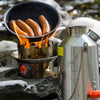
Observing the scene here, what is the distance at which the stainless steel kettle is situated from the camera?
2.40 metres

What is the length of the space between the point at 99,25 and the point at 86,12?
28.9ft

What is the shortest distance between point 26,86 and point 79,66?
0.82 meters

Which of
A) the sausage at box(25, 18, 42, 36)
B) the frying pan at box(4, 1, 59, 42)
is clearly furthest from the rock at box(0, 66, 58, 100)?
the frying pan at box(4, 1, 59, 42)

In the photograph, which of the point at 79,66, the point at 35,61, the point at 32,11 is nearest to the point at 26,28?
the point at 35,61

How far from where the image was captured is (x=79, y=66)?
7.89 ft

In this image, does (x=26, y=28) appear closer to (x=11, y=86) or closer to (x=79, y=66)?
(x=11, y=86)

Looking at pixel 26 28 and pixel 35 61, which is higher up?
pixel 26 28

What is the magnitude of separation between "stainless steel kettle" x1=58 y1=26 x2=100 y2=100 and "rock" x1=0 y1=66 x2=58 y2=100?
1.55 ft

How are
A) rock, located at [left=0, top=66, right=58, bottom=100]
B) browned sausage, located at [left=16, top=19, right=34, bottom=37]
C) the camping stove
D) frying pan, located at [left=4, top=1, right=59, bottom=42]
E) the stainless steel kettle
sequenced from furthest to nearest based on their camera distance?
frying pan, located at [left=4, top=1, right=59, bottom=42]
browned sausage, located at [left=16, top=19, right=34, bottom=37]
the camping stove
rock, located at [left=0, top=66, right=58, bottom=100]
the stainless steel kettle

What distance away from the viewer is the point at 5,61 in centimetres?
410

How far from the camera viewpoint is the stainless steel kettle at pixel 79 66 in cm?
240

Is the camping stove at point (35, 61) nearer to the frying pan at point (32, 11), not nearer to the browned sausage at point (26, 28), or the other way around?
the browned sausage at point (26, 28)

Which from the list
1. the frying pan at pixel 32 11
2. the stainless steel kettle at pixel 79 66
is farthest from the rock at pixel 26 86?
the frying pan at pixel 32 11

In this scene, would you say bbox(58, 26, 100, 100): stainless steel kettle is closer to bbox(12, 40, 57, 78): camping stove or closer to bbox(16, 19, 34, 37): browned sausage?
bbox(12, 40, 57, 78): camping stove
